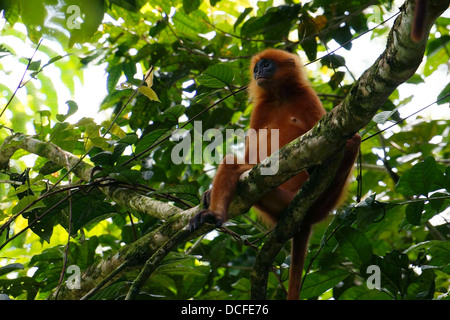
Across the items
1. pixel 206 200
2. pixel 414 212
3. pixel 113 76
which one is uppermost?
pixel 113 76

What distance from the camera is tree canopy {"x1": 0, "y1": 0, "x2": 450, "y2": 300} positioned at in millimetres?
2936

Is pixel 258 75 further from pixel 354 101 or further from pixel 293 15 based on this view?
pixel 354 101

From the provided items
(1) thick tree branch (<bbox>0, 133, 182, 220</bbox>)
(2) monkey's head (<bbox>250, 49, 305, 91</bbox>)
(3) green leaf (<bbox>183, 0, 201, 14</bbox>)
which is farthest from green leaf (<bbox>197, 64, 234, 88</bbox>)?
(3) green leaf (<bbox>183, 0, 201, 14</bbox>)

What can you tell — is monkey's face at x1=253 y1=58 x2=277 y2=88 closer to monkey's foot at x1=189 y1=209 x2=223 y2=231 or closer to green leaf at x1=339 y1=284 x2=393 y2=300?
monkey's foot at x1=189 y1=209 x2=223 y2=231

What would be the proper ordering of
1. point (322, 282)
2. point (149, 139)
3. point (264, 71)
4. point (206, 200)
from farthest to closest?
point (264, 71)
point (149, 139)
point (322, 282)
point (206, 200)

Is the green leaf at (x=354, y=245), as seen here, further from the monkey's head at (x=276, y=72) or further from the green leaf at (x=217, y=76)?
the monkey's head at (x=276, y=72)

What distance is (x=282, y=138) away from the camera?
4.56m

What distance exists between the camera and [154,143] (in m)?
4.33

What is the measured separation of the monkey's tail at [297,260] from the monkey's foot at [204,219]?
754 mm

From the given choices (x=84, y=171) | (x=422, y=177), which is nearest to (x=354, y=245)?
(x=422, y=177)

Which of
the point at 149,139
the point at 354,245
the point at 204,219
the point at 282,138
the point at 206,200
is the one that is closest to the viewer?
the point at 204,219

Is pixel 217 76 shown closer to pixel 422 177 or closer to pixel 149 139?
pixel 149 139

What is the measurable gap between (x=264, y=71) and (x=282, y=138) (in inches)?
31.9
